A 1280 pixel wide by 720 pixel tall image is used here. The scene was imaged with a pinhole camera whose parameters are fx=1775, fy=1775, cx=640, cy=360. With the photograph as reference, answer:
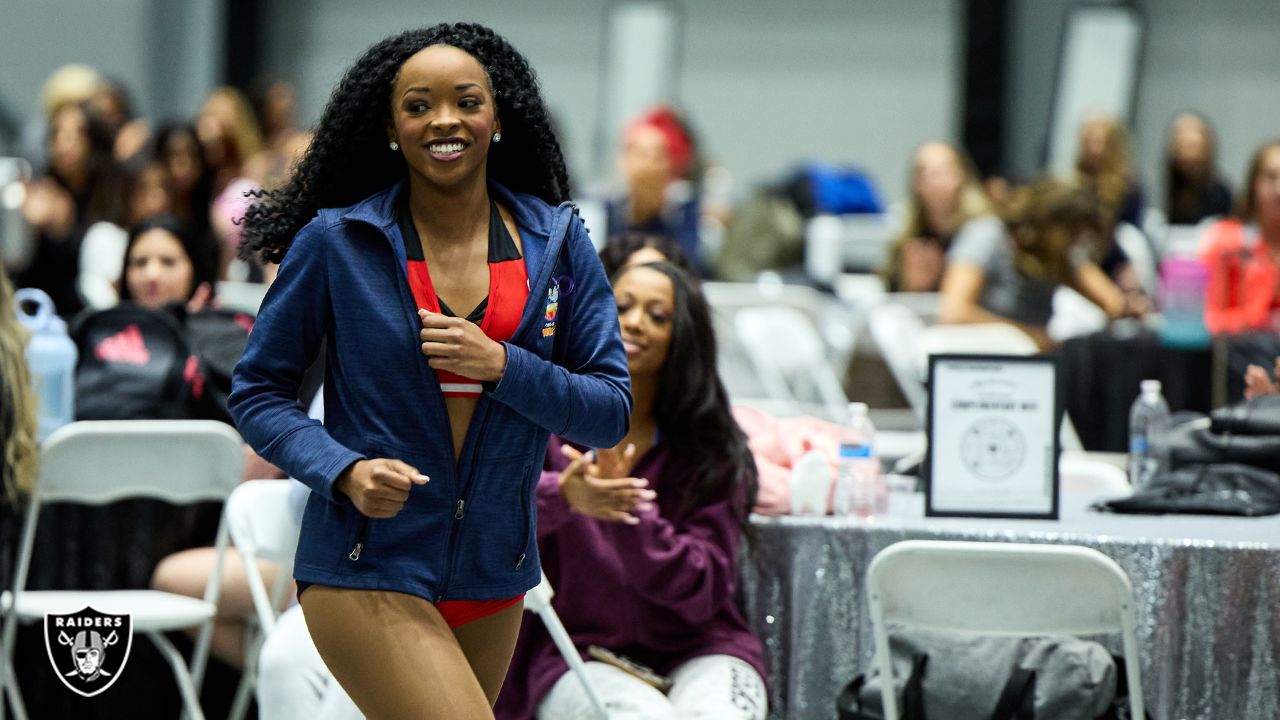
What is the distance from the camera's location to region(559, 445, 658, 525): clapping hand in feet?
9.34

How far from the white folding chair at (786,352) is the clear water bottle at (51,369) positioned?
339cm

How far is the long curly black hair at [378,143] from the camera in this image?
2.42 m

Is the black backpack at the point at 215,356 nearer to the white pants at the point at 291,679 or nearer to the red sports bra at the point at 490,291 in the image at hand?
the white pants at the point at 291,679

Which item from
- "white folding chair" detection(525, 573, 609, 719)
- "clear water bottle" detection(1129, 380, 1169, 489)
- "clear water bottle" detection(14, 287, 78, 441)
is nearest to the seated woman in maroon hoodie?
"white folding chair" detection(525, 573, 609, 719)

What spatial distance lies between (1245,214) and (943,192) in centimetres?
143

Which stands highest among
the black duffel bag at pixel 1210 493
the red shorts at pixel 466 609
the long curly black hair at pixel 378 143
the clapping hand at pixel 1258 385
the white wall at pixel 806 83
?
the white wall at pixel 806 83

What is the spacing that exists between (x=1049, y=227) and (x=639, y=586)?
463 centimetres

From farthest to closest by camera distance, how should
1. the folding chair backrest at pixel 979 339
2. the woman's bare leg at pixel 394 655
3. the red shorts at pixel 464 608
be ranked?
the folding chair backrest at pixel 979 339, the red shorts at pixel 464 608, the woman's bare leg at pixel 394 655

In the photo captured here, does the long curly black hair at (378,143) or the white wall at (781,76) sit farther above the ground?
the white wall at (781,76)

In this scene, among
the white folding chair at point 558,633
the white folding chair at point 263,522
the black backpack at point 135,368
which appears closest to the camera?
the white folding chair at point 558,633

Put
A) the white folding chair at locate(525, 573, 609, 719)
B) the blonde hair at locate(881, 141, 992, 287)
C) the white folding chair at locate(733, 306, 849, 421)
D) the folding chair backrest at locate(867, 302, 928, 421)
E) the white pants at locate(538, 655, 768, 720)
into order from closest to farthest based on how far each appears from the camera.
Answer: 1. the white folding chair at locate(525, 573, 609, 719)
2. the white pants at locate(538, 655, 768, 720)
3. the folding chair backrest at locate(867, 302, 928, 421)
4. the white folding chair at locate(733, 306, 849, 421)
5. the blonde hair at locate(881, 141, 992, 287)

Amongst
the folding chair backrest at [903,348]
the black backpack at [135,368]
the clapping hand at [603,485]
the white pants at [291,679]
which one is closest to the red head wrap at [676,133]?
the folding chair backrest at [903,348]

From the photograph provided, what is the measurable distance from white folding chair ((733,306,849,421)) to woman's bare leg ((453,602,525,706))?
191 inches

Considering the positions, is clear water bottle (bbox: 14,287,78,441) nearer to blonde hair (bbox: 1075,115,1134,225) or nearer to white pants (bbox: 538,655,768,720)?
white pants (bbox: 538,655,768,720)
